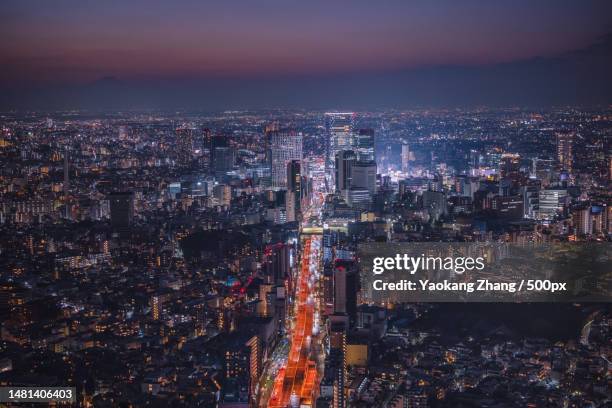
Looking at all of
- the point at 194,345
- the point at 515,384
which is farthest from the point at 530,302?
the point at 194,345

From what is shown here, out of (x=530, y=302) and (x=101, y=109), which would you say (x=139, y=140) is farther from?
(x=530, y=302)

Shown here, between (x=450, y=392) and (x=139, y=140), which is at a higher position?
(x=139, y=140)

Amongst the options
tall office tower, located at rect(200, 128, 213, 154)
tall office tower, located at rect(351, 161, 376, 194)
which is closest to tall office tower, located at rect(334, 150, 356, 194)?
tall office tower, located at rect(351, 161, 376, 194)

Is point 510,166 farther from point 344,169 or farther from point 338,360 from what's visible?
point 338,360

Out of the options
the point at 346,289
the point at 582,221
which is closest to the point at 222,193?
the point at 346,289

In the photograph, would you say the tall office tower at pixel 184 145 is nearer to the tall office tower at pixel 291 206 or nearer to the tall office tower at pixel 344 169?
the tall office tower at pixel 291 206

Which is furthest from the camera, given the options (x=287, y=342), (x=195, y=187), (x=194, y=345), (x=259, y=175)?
(x=259, y=175)
